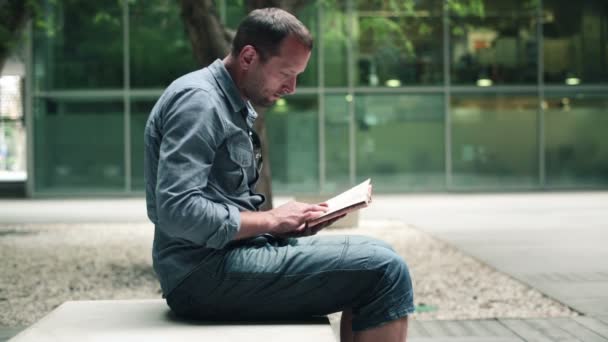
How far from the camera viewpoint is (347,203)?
2691 mm

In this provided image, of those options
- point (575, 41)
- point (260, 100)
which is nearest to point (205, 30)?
point (260, 100)

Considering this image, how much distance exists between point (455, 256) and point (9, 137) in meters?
22.6

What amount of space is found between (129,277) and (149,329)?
5.39 m

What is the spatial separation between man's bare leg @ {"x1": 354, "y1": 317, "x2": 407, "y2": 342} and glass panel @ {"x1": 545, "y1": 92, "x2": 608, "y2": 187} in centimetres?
1935

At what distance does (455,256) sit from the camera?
9.07 m

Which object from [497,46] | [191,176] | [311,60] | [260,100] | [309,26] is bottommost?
[191,176]

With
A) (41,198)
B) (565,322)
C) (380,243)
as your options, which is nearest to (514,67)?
(41,198)

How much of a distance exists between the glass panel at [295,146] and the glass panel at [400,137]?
1.12m

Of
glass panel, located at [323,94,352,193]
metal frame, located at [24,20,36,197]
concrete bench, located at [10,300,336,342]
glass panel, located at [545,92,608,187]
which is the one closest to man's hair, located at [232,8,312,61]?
concrete bench, located at [10,300,336,342]

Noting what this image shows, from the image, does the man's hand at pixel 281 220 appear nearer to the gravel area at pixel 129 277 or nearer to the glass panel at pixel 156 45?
the gravel area at pixel 129 277

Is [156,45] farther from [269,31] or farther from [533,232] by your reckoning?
[269,31]

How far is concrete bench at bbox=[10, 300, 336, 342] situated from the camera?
8.09 feet

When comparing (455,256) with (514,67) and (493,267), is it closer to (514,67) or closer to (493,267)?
(493,267)

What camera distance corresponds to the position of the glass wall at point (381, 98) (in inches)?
810
